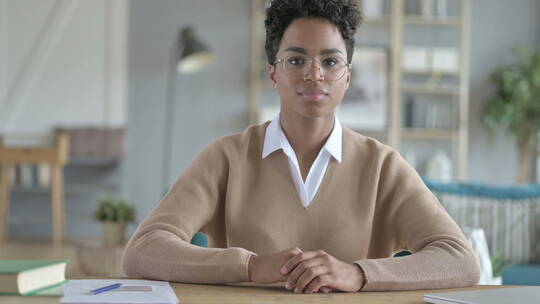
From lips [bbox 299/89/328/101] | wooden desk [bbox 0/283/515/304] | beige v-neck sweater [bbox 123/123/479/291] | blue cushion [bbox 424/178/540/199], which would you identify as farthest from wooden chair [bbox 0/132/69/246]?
wooden desk [bbox 0/283/515/304]

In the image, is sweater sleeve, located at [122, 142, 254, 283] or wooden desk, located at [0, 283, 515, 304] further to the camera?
sweater sleeve, located at [122, 142, 254, 283]

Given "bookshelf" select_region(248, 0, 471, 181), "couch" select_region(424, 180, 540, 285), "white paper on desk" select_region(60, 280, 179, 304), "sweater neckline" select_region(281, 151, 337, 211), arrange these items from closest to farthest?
"white paper on desk" select_region(60, 280, 179, 304), "sweater neckline" select_region(281, 151, 337, 211), "couch" select_region(424, 180, 540, 285), "bookshelf" select_region(248, 0, 471, 181)

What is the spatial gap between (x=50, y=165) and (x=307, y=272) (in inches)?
216

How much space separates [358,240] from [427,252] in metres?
0.23

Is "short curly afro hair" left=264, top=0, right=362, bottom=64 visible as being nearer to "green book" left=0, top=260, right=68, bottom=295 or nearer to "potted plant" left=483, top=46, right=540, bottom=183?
Result: "green book" left=0, top=260, right=68, bottom=295

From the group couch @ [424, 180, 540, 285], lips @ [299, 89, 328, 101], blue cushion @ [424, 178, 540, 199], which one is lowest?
couch @ [424, 180, 540, 285]

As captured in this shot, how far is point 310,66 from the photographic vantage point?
152 cm

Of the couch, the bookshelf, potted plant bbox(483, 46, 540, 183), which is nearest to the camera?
the couch

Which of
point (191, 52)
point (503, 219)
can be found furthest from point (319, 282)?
point (191, 52)

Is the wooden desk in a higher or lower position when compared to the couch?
higher

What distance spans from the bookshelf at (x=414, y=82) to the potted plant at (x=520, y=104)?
27cm

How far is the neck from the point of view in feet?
5.40

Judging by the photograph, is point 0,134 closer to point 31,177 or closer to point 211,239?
point 31,177

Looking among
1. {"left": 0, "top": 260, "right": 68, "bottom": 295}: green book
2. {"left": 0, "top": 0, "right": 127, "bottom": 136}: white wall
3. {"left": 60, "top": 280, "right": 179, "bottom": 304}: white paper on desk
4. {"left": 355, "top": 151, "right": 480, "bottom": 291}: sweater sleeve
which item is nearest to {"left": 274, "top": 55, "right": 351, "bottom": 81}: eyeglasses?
{"left": 355, "top": 151, "right": 480, "bottom": 291}: sweater sleeve
